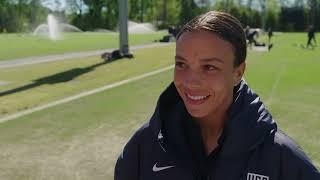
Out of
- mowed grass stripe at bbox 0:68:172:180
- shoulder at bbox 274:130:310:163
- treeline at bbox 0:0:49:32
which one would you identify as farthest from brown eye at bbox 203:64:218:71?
treeline at bbox 0:0:49:32

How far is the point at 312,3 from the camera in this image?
412 ft

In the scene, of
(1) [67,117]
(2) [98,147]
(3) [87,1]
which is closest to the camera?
(2) [98,147]

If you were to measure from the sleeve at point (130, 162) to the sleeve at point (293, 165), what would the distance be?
0.61 meters

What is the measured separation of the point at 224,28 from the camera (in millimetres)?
2312

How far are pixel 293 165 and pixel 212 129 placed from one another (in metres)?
0.39

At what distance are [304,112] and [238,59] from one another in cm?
1003

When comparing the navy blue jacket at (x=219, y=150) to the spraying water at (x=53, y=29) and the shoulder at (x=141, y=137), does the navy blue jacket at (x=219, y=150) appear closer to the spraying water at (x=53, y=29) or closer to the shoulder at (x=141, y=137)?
the shoulder at (x=141, y=137)

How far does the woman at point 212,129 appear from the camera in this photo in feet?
7.59

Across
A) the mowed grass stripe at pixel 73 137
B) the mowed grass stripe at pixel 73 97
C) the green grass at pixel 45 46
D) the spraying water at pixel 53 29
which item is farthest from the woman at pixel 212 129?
the spraying water at pixel 53 29

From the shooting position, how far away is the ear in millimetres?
2432

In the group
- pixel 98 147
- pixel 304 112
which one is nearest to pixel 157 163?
pixel 98 147

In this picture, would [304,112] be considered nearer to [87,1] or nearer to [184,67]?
[184,67]

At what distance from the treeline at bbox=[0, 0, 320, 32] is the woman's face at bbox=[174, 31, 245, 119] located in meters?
109

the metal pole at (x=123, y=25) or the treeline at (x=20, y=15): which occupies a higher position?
the metal pole at (x=123, y=25)
